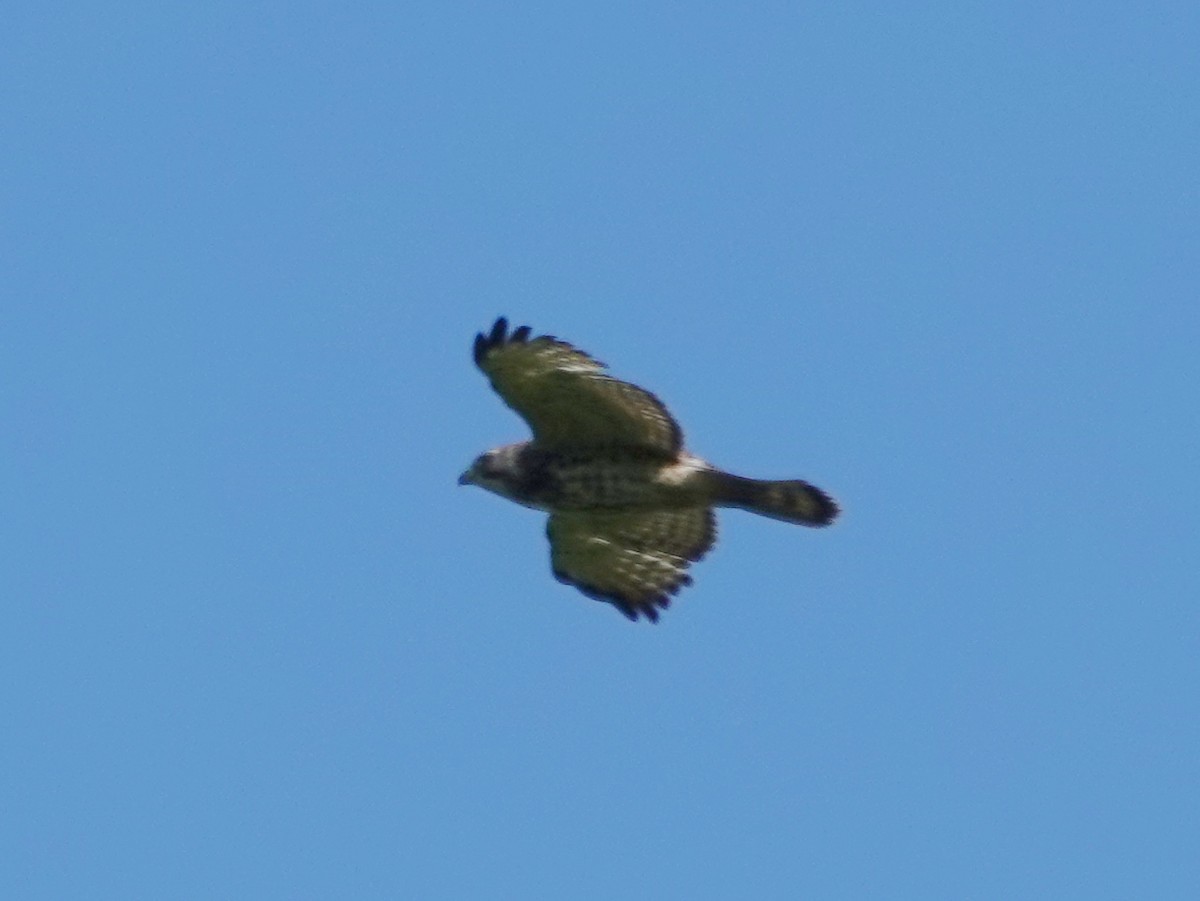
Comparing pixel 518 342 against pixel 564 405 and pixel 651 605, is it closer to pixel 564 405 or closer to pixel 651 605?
pixel 564 405

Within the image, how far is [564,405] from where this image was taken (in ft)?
48.3

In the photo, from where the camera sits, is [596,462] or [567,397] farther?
[596,462]

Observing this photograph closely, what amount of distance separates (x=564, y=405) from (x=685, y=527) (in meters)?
1.42

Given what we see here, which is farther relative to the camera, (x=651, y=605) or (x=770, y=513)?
(x=651, y=605)

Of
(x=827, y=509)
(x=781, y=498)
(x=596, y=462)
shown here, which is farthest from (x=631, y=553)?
(x=827, y=509)

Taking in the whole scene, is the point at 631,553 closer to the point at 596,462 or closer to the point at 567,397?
the point at 596,462

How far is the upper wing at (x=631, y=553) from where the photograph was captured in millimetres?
15734

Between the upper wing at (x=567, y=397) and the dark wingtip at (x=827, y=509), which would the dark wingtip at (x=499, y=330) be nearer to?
the upper wing at (x=567, y=397)

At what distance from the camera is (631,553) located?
15.9 metres

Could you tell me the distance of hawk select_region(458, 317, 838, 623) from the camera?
14445mm

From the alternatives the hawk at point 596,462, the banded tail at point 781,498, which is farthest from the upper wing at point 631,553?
the banded tail at point 781,498

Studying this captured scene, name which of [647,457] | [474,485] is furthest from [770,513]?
[474,485]

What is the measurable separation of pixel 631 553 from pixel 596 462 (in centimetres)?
105

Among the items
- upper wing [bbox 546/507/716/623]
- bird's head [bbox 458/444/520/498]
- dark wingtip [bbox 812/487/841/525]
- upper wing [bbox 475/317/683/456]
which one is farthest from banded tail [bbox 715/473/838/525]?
bird's head [bbox 458/444/520/498]
